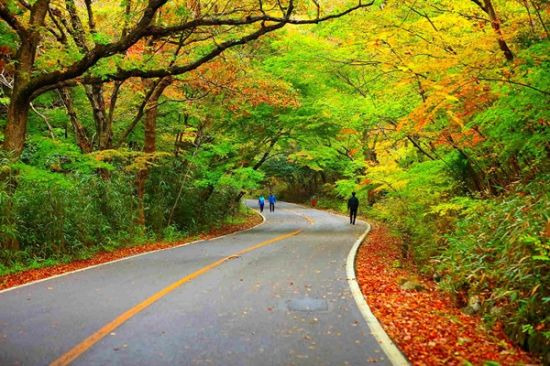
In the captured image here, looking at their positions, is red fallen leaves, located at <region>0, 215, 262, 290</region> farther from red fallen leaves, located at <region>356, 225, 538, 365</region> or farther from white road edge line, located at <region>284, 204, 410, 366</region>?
red fallen leaves, located at <region>356, 225, 538, 365</region>

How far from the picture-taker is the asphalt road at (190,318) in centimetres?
518

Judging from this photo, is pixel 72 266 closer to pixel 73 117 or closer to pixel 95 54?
pixel 95 54

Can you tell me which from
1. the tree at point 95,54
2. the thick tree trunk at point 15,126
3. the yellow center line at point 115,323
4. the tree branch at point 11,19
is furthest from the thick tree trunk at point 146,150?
the yellow center line at point 115,323

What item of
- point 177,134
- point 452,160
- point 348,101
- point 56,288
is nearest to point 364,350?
point 56,288

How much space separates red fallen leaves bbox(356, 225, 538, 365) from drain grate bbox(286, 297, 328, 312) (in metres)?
0.81

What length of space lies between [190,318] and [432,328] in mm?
3408

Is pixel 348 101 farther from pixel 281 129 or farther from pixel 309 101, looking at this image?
pixel 281 129

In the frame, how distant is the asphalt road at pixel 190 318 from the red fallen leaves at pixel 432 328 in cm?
46

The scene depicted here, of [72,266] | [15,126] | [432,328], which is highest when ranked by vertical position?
[15,126]

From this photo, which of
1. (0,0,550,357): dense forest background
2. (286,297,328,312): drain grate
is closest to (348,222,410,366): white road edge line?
(286,297,328,312): drain grate

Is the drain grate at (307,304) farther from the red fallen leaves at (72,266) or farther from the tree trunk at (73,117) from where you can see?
the tree trunk at (73,117)

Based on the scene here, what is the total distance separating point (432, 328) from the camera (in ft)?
21.7

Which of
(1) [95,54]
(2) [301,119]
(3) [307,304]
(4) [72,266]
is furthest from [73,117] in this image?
(3) [307,304]

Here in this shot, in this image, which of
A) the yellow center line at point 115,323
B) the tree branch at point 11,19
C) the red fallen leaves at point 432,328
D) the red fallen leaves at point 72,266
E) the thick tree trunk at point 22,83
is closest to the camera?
the yellow center line at point 115,323
